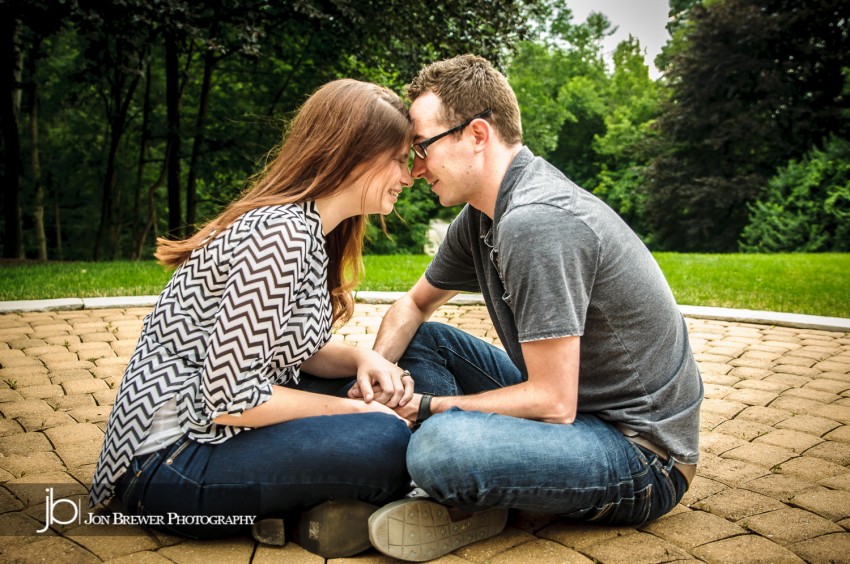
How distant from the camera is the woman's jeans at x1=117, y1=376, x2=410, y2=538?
81.1 inches

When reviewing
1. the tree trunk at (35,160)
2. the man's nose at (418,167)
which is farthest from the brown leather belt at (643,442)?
the tree trunk at (35,160)

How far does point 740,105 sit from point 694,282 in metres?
18.0

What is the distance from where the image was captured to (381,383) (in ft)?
8.22

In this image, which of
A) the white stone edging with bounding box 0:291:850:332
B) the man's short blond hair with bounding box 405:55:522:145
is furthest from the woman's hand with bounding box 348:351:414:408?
the white stone edging with bounding box 0:291:850:332

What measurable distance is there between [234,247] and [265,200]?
219 mm

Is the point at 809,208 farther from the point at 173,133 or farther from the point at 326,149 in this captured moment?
the point at 326,149

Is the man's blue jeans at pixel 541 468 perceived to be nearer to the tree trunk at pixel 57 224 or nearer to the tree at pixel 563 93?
the tree trunk at pixel 57 224

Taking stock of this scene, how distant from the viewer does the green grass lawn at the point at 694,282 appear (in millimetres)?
7066

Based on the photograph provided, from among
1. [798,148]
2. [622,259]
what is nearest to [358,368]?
[622,259]

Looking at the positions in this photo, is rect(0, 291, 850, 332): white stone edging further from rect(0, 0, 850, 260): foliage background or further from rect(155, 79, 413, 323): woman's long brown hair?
rect(155, 79, 413, 323): woman's long brown hair

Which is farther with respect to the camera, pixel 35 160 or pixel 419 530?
pixel 35 160

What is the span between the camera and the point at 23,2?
8367 mm

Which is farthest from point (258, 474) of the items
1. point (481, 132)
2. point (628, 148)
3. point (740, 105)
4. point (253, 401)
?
point (628, 148)

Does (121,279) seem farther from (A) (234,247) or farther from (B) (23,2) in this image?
(A) (234,247)
